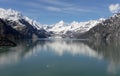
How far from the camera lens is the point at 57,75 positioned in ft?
205

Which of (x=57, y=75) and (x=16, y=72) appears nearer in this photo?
(x=57, y=75)

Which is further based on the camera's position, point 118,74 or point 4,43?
point 4,43

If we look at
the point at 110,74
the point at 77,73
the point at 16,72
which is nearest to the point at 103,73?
the point at 110,74

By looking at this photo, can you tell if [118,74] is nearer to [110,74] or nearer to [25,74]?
[110,74]

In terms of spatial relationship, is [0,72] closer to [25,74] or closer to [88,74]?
[25,74]

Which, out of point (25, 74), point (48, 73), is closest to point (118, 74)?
point (48, 73)

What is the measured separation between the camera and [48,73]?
214ft

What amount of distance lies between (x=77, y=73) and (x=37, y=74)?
400 inches

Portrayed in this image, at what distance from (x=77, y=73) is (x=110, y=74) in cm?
838

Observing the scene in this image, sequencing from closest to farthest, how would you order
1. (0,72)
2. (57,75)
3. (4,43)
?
(57,75), (0,72), (4,43)

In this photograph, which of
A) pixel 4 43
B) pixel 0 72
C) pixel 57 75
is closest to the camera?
pixel 57 75

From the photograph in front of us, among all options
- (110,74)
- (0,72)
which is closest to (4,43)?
(0,72)

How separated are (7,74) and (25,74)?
4.60 m

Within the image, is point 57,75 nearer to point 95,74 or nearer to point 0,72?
point 95,74
